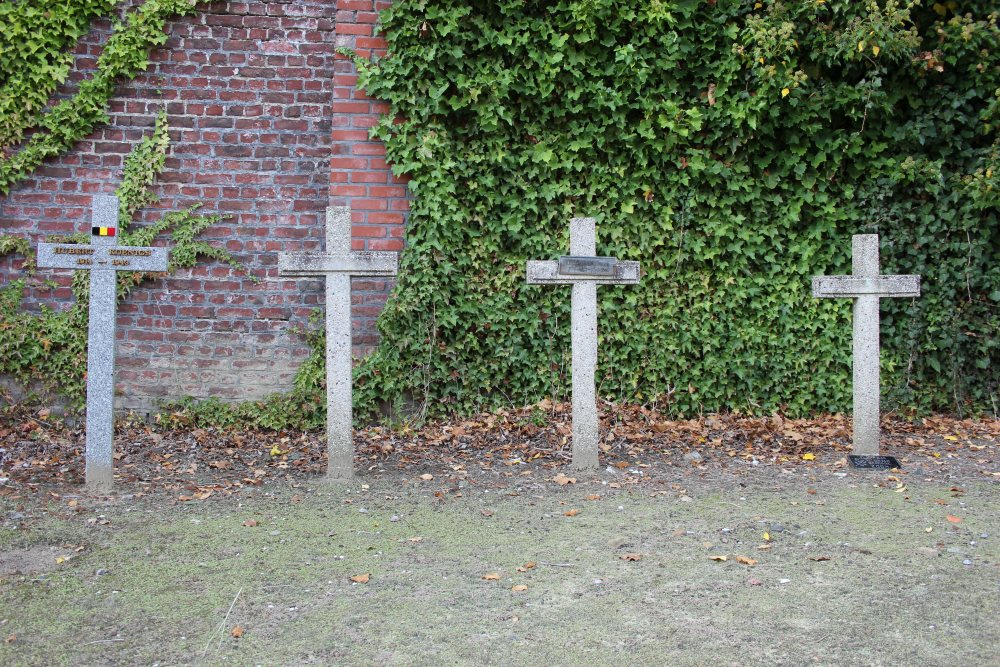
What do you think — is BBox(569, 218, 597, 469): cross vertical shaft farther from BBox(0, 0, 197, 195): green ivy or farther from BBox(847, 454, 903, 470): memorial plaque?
BBox(0, 0, 197, 195): green ivy

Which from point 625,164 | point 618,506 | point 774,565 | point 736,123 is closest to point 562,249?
point 625,164

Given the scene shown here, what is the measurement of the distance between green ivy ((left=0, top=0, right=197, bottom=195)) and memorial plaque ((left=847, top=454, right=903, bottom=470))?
580 centimetres

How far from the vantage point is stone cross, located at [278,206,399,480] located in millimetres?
4805

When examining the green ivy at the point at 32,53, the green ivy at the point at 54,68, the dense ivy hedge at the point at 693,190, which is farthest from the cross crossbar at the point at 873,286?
the green ivy at the point at 32,53

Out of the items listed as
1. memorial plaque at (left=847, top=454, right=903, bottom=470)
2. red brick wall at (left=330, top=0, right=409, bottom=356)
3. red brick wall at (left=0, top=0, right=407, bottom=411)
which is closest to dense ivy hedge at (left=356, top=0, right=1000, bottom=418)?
red brick wall at (left=330, top=0, right=409, bottom=356)

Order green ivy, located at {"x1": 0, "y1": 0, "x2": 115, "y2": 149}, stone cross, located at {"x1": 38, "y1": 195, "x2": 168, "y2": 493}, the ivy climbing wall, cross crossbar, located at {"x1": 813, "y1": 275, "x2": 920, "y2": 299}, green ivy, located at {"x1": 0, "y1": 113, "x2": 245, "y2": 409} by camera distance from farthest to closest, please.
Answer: the ivy climbing wall → green ivy, located at {"x1": 0, "y1": 113, "x2": 245, "y2": 409} → green ivy, located at {"x1": 0, "y1": 0, "x2": 115, "y2": 149} → cross crossbar, located at {"x1": 813, "y1": 275, "x2": 920, "y2": 299} → stone cross, located at {"x1": 38, "y1": 195, "x2": 168, "y2": 493}

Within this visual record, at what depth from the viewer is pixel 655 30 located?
5.96 metres

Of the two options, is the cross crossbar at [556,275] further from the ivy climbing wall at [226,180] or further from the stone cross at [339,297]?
the ivy climbing wall at [226,180]

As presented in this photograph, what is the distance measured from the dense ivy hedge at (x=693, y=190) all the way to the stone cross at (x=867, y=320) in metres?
1.01

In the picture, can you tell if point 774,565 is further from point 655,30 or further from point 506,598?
point 655,30

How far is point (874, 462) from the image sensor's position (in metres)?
5.12

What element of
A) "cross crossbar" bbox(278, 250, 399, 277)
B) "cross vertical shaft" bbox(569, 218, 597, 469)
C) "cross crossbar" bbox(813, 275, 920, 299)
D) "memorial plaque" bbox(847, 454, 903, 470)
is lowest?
"memorial plaque" bbox(847, 454, 903, 470)

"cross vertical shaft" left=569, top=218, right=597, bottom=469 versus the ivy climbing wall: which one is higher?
the ivy climbing wall

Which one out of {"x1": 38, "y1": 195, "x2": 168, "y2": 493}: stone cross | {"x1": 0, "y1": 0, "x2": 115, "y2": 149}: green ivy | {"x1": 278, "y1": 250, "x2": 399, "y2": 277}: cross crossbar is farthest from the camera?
{"x1": 0, "y1": 0, "x2": 115, "y2": 149}: green ivy
